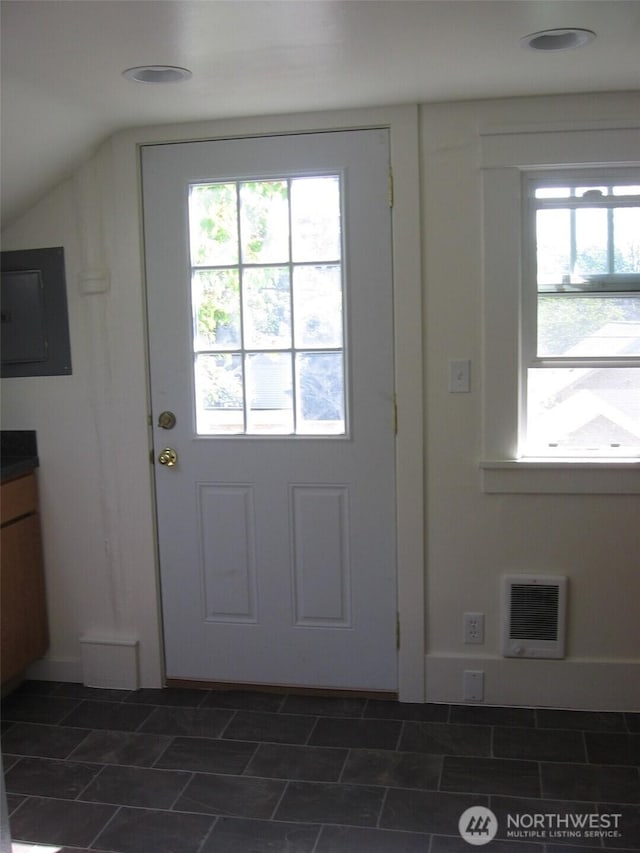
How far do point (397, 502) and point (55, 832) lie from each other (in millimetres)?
1497

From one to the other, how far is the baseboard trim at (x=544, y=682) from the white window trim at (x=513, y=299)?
622mm

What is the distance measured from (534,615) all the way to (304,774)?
0.97 meters

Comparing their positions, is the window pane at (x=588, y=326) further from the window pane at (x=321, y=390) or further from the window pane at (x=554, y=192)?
the window pane at (x=321, y=390)

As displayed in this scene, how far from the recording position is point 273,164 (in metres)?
3.07

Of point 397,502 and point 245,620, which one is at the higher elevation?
point 397,502

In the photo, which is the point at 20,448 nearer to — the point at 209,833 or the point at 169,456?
the point at 169,456

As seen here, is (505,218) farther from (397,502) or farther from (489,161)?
(397,502)

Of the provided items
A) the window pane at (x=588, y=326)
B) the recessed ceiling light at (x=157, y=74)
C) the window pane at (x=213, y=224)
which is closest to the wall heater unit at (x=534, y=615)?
the window pane at (x=588, y=326)

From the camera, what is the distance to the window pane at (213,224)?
123 inches

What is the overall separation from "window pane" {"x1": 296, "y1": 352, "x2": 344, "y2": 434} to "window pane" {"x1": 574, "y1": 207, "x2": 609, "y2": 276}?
0.90 metres

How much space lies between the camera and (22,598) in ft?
10.8

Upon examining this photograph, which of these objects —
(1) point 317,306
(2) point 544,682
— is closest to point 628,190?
(1) point 317,306

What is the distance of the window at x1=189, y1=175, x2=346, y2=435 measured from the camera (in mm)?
3086

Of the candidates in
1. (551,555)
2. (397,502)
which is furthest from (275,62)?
(551,555)
